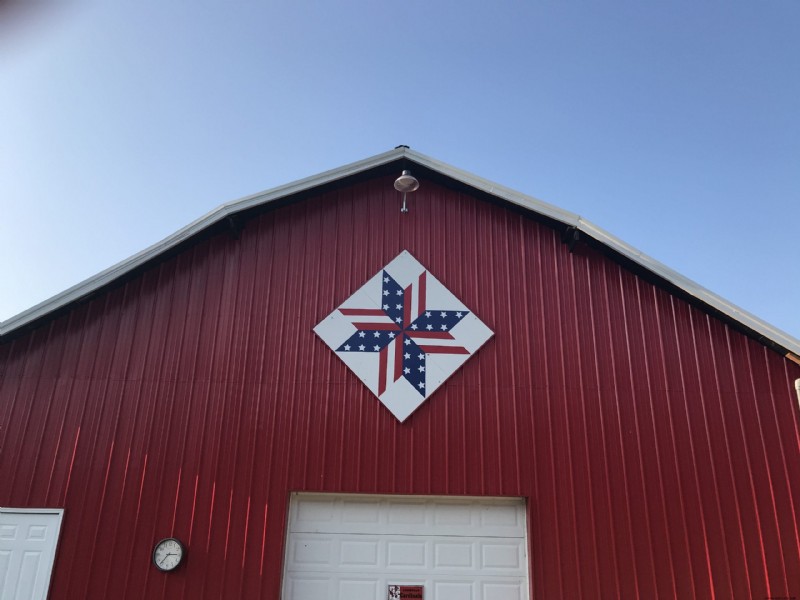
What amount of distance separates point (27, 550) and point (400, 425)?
497cm

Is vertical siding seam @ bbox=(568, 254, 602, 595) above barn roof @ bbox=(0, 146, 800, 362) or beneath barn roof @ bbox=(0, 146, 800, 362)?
beneath

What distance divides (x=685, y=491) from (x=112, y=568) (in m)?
7.31

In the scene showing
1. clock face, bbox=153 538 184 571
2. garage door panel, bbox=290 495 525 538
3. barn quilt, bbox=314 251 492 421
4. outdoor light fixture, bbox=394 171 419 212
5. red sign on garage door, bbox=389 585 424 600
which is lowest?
red sign on garage door, bbox=389 585 424 600

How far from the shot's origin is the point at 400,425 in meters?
8.86

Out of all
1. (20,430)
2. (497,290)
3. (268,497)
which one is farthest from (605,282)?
(20,430)

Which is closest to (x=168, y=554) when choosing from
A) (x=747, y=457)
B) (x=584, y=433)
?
(x=584, y=433)

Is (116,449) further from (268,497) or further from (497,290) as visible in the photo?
(497,290)

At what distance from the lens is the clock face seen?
823 cm

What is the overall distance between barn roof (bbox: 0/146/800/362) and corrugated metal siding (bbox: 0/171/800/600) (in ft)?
0.69

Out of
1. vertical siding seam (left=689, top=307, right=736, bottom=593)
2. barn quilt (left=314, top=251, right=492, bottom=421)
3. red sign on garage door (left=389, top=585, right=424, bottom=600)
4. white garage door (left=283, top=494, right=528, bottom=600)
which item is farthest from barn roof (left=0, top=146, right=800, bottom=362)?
red sign on garage door (left=389, top=585, right=424, bottom=600)

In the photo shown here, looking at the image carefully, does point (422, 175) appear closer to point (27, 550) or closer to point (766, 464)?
point (766, 464)

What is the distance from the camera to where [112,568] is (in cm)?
827

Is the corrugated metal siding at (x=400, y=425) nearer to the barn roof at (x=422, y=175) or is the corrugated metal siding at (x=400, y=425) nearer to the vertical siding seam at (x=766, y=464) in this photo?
the vertical siding seam at (x=766, y=464)

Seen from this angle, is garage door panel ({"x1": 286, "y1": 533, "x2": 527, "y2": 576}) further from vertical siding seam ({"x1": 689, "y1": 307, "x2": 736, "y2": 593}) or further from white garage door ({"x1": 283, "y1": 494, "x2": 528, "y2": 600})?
vertical siding seam ({"x1": 689, "y1": 307, "x2": 736, "y2": 593})
